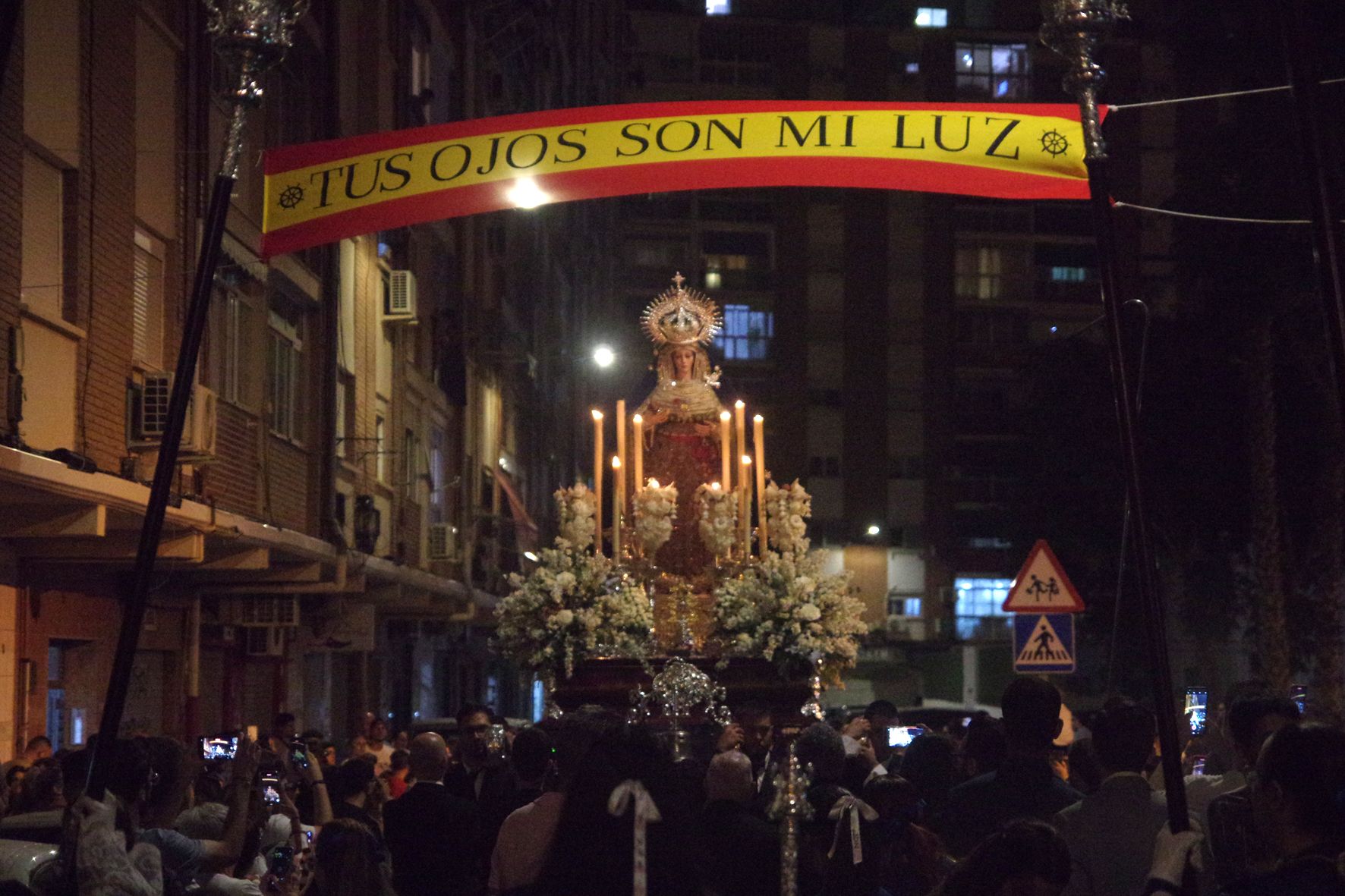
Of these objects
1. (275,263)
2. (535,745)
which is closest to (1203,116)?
(275,263)

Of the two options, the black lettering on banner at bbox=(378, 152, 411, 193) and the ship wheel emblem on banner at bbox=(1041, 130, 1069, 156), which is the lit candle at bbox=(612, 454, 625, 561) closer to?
the black lettering on banner at bbox=(378, 152, 411, 193)

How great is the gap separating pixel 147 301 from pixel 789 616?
6223 mm

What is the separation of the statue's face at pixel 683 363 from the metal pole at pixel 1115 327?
35.6 feet

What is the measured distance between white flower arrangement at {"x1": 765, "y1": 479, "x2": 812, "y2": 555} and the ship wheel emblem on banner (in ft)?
23.8

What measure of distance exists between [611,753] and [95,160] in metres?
10.3

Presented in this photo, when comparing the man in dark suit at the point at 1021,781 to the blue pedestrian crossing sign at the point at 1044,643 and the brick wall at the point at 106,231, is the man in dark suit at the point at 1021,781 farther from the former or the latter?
the brick wall at the point at 106,231

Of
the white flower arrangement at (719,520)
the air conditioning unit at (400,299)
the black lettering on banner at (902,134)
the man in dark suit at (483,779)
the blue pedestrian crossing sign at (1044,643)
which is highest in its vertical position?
the air conditioning unit at (400,299)

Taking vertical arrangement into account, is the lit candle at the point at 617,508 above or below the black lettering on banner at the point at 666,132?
below

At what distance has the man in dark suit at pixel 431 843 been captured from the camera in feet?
25.4

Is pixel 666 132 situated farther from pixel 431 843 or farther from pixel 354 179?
pixel 431 843

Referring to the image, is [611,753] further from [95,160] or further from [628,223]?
[628,223]

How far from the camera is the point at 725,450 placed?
55.5 ft

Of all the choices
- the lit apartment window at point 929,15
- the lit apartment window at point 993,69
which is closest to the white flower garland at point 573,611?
the lit apartment window at point 993,69

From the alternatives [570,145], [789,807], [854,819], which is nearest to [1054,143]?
[570,145]
